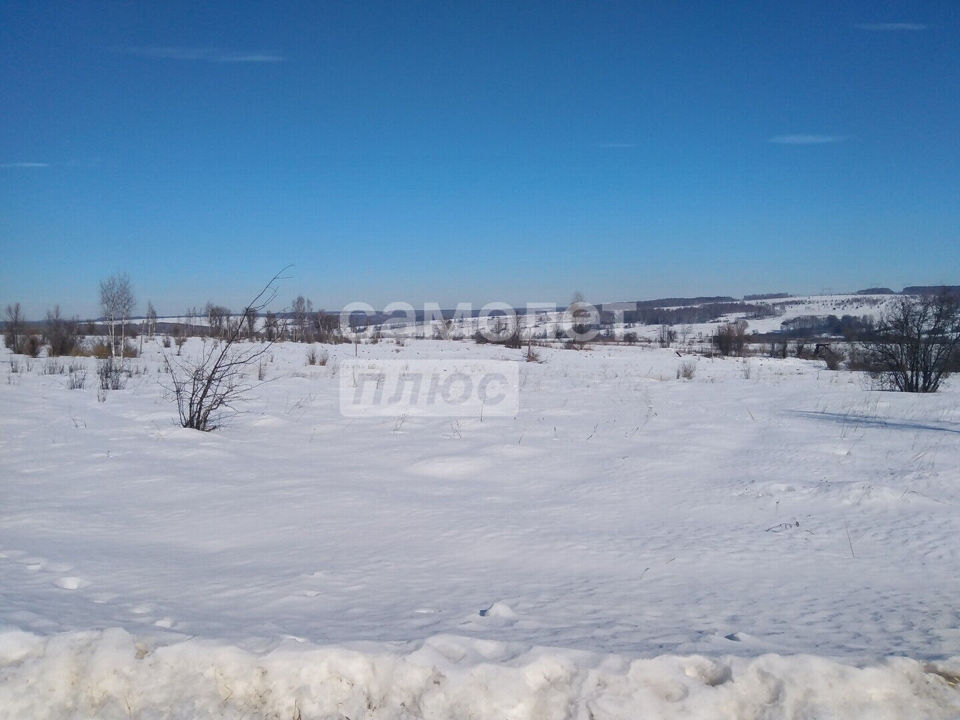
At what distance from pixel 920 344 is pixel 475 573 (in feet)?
54.2

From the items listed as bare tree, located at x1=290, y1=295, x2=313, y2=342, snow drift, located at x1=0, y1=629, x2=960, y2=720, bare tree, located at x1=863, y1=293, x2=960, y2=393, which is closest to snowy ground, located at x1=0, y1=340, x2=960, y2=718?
snow drift, located at x1=0, y1=629, x2=960, y2=720

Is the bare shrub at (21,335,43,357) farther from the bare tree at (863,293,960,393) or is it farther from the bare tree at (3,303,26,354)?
the bare tree at (863,293,960,393)

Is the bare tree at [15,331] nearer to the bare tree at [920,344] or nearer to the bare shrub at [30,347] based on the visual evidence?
the bare shrub at [30,347]

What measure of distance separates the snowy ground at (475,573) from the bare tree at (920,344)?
882 cm

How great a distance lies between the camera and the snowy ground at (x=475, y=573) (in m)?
2.47

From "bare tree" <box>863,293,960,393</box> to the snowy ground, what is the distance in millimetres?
8822

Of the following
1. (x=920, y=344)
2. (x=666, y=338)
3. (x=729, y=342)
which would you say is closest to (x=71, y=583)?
(x=920, y=344)

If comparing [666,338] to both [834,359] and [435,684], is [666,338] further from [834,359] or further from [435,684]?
[435,684]

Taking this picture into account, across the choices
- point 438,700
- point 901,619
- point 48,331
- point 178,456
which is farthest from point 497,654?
point 48,331

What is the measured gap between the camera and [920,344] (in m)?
15.8

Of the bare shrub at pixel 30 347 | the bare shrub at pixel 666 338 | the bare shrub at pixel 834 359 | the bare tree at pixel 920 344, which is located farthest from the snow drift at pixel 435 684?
the bare shrub at pixel 666 338

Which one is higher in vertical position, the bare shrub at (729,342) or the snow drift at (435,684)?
the bare shrub at (729,342)

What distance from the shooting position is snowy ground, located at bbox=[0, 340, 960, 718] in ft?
8.09

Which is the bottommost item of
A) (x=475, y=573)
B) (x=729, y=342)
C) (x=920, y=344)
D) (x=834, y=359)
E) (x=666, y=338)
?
(x=475, y=573)
